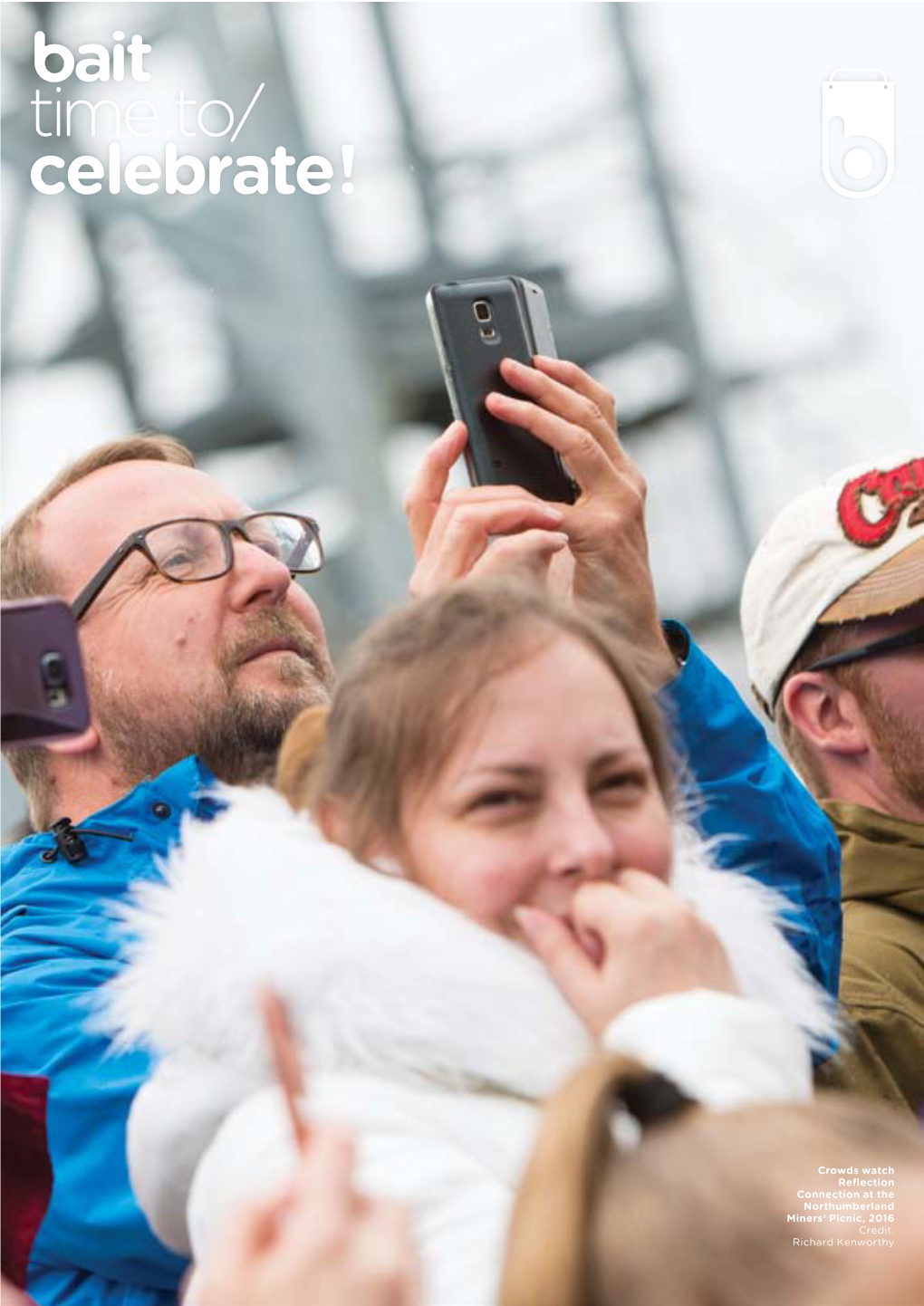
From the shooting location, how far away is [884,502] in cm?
246

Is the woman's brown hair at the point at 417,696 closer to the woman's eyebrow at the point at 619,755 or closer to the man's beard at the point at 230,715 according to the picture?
the woman's eyebrow at the point at 619,755

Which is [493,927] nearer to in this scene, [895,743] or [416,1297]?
[416,1297]

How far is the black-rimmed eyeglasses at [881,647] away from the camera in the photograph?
2.42 meters

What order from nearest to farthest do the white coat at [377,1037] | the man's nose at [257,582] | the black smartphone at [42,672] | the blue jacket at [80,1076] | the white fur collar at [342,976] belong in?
the white coat at [377,1037]
the white fur collar at [342,976]
the black smartphone at [42,672]
the blue jacket at [80,1076]
the man's nose at [257,582]

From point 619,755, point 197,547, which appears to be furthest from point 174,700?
point 619,755

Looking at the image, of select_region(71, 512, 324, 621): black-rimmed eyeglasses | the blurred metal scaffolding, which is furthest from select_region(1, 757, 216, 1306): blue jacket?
the blurred metal scaffolding

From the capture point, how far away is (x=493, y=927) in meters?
1.34

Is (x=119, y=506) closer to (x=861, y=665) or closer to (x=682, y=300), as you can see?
(x=861, y=665)

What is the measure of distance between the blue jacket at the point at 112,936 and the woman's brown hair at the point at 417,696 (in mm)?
267

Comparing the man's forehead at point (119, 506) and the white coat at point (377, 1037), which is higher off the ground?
the man's forehead at point (119, 506)

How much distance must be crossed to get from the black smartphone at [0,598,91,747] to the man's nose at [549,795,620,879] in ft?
1.08

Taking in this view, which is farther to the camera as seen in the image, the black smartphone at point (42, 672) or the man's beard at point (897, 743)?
the man's beard at point (897, 743)

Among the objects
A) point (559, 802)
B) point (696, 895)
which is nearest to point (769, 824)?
point (696, 895)

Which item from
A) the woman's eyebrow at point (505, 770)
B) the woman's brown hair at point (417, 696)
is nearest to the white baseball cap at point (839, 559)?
the woman's brown hair at point (417, 696)
